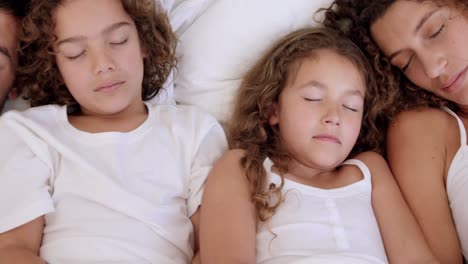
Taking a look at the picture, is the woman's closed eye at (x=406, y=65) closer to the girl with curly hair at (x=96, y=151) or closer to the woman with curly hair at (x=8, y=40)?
the girl with curly hair at (x=96, y=151)

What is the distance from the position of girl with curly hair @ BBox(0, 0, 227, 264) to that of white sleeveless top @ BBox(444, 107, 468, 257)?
56cm

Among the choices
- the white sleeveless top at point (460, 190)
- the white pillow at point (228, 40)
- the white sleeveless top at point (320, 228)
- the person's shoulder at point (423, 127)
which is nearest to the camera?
the white sleeveless top at point (320, 228)

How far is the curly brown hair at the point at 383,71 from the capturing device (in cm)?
139

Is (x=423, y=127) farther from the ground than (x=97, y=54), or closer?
closer

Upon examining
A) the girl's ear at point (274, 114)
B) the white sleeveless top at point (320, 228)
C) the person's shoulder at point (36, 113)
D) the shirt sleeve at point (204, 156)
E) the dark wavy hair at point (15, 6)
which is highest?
the dark wavy hair at point (15, 6)

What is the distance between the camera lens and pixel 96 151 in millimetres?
1234

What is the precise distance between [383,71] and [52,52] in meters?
0.86

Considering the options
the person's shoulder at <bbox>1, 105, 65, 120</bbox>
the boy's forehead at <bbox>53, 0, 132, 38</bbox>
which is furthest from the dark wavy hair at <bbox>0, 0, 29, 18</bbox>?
the person's shoulder at <bbox>1, 105, 65, 120</bbox>

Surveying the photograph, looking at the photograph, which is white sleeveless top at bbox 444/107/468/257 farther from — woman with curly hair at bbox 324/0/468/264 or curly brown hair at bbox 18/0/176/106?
curly brown hair at bbox 18/0/176/106

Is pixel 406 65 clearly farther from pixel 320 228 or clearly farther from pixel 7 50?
pixel 7 50

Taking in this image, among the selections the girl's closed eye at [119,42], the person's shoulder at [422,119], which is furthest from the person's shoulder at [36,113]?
the person's shoulder at [422,119]

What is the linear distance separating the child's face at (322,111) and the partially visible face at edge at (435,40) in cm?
14

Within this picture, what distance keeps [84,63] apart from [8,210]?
1.22ft

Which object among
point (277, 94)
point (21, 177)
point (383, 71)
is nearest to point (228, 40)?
point (277, 94)
